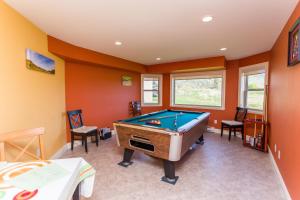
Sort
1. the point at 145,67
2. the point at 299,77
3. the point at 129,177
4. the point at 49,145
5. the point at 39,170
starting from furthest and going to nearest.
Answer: the point at 145,67
the point at 49,145
the point at 129,177
the point at 299,77
the point at 39,170

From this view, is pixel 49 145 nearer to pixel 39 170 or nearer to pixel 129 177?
pixel 129 177

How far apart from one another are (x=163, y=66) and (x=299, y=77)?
150 inches

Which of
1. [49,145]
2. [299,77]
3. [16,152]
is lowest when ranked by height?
[49,145]

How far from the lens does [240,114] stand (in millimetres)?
4156

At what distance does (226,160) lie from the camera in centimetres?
284

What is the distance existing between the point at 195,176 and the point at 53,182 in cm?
205

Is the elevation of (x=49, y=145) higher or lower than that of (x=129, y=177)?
higher

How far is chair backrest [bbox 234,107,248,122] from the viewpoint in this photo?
3997 millimetres

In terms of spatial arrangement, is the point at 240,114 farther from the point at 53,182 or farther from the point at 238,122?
the point at 53,182

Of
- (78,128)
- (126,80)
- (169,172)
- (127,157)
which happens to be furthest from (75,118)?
(169,172)

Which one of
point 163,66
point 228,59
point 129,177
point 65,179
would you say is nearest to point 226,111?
point 228,59

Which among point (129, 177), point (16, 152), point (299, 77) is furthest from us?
point (129, 177)

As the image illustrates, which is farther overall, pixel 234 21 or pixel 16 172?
pixel 234 21

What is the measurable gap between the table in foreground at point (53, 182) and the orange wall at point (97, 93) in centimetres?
251
